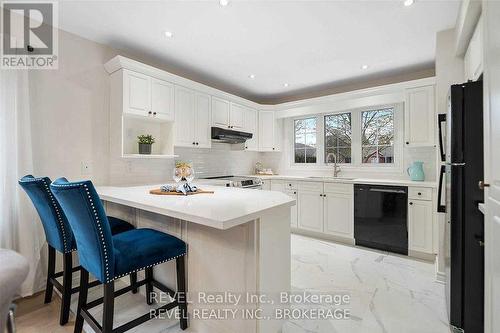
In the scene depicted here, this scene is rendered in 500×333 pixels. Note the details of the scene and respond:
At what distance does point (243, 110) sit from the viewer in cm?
432

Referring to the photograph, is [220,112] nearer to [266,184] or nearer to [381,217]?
[266,184]

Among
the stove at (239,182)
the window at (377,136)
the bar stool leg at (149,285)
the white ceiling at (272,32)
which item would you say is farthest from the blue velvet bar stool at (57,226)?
the window at (377,136)

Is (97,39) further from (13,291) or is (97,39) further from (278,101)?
(278,101)

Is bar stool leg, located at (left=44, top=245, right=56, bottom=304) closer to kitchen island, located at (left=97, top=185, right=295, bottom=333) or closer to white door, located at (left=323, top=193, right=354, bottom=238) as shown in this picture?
kitchen island, located at (left=97, top=185, right=295, bottom=333)

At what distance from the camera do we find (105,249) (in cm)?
129

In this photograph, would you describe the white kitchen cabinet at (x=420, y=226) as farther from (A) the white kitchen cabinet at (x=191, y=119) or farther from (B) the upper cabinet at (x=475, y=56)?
(A) the white kitchen cabinet at (x=191, y=119)

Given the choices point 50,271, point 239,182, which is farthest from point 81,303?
point 239,182

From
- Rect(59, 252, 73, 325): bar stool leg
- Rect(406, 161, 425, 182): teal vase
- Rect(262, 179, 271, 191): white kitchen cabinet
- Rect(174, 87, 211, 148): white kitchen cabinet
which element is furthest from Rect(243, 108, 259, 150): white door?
Rect(59, 252, 73, 325): bar stool leg

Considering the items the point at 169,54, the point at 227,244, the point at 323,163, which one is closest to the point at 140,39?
the point at 169,54

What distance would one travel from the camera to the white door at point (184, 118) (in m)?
3.19

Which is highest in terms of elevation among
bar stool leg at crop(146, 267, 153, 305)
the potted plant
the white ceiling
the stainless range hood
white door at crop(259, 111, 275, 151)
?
the white ceiling

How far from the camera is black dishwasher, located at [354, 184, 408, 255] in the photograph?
3.12 m

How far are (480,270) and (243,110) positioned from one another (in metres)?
3.61

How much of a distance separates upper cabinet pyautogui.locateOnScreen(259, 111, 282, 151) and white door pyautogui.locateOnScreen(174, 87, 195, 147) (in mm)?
1681
